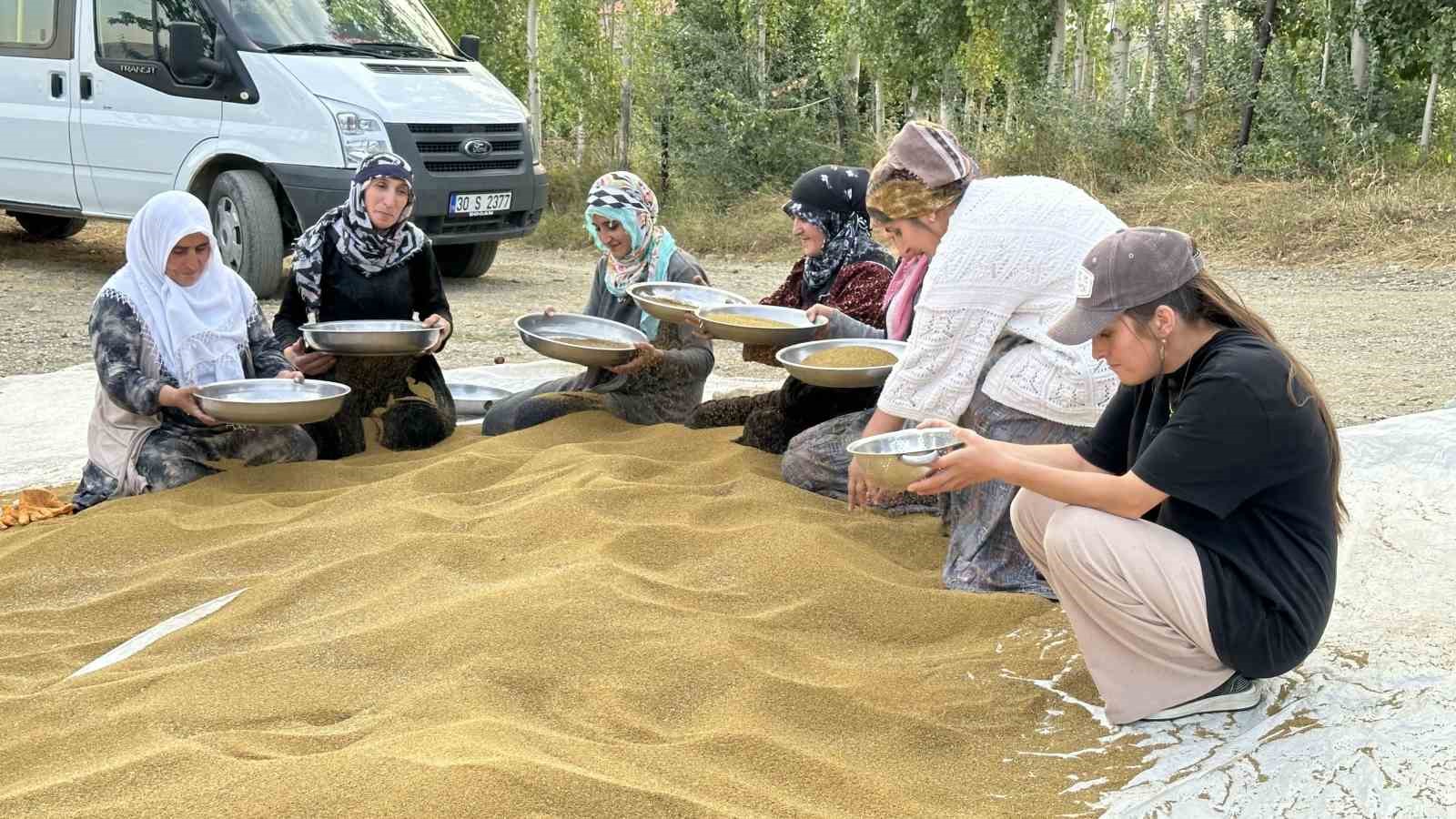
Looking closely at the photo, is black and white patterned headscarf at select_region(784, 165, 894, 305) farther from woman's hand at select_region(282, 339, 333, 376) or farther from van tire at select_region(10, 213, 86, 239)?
van tire at select_region(10, 213, 86, 239)

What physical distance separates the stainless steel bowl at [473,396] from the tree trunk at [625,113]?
28.6ft

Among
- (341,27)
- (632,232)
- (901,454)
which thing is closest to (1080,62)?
(341,27)

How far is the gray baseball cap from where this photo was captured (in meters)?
2.68

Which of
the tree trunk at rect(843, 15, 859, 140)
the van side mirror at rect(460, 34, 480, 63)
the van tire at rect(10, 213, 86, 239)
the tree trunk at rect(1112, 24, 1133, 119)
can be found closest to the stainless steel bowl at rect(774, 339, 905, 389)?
the van side mirror at rect(460, 34, 480, 63)

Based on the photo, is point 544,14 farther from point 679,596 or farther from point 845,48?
point 679,596

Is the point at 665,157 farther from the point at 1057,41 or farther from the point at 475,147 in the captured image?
the point at 475,147

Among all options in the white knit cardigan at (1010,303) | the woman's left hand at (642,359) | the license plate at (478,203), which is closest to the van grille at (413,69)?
the license plate at (478,203)

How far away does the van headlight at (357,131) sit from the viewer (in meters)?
8.93

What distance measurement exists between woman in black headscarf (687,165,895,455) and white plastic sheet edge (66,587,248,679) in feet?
6.27

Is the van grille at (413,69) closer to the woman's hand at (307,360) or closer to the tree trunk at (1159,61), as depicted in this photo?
the woman's hand at (307,360)

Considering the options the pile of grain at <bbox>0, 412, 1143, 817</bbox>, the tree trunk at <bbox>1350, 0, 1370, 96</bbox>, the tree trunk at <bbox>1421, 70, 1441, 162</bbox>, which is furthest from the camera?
the tree trunk at <bbox>1350, 0, 1370, 96</bbox>

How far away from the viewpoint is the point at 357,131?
8969 millimetres

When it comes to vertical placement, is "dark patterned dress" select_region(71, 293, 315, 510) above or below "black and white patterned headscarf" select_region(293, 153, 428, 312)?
below

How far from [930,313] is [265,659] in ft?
5.97
